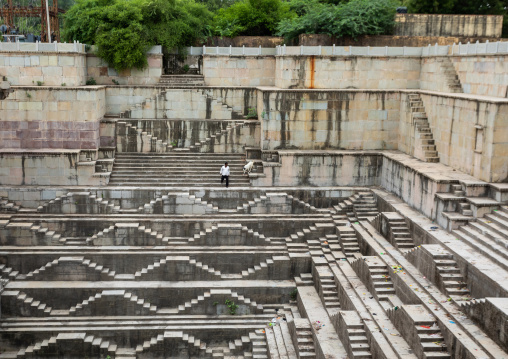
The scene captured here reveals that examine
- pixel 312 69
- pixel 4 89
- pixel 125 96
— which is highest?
pixel 312 69

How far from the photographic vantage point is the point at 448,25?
23.0m

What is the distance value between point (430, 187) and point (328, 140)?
17.3 feet

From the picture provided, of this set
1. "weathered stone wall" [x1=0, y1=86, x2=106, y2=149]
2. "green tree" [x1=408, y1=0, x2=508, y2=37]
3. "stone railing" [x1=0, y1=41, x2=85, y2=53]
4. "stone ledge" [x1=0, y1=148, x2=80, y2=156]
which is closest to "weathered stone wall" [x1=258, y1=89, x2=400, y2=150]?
"weathered stone wall" [x1=0, y1=86, x2=106, y2=149]

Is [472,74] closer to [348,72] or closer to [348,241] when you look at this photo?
[348,72]

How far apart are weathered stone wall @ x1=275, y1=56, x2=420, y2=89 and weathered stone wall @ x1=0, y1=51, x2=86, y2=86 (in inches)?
297

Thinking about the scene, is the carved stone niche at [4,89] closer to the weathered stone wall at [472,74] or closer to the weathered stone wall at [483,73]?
the weathered stone wall at [472,74]

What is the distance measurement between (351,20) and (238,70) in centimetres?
473

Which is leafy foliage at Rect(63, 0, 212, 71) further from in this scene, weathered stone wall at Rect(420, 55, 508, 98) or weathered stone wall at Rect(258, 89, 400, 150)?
weathered stone wall at Rect(420, 55, 508, 98)

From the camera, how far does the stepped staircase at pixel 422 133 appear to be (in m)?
18.4

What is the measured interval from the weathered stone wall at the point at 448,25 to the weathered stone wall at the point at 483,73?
4262mm

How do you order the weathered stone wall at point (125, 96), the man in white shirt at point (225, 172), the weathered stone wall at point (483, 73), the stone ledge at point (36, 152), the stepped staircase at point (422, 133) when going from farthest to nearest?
the weathered stone wall at point (125, 96) → the man in white shirt at point (225, 172) → the stone ledge at point (36, 152) → the stepped staircase at point (422, 133) → the weathered stone wall at point (483, 73)

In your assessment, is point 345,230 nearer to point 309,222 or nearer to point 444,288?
point 309,222

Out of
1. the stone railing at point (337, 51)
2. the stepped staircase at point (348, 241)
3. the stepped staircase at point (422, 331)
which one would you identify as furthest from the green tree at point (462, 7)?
the stepped staircase at point (422, 331)

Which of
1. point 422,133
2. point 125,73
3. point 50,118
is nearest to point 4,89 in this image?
point 50,118
